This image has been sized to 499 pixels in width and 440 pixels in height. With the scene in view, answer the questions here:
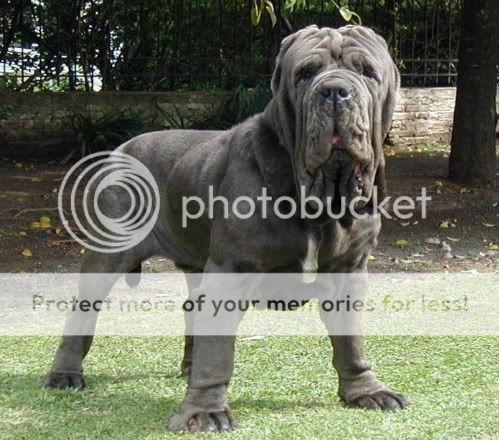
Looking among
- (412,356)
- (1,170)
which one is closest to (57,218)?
(1,170)

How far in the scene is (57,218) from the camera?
1162 cm

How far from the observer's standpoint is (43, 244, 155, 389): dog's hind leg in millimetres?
6234

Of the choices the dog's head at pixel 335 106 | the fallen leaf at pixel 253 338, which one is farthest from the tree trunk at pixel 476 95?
the dog's head at pixel 335 106

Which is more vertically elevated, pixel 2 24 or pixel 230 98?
pixel 2 24

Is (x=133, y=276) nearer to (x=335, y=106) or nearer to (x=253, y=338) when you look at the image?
(x=253, y=338)

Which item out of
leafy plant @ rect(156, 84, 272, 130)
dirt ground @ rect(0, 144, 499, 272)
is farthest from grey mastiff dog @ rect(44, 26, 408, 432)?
leafy plant @ rect(156, 84, 272, 130)

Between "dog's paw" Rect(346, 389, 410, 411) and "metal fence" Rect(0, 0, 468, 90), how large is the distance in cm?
1031

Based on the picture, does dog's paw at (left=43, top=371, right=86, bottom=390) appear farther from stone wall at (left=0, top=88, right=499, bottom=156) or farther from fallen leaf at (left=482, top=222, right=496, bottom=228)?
stone wall at (left=0, top=88, right=499, bottom=156)

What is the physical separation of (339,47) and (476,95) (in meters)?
8.27

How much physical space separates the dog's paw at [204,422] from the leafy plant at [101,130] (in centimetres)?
924

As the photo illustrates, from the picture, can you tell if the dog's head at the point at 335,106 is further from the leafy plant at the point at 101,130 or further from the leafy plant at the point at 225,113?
the leafy plant at the point at 225,113

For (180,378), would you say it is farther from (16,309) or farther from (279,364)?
(16,309)

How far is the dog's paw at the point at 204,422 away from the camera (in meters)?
5.14

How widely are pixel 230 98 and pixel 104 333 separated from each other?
25.9ft
